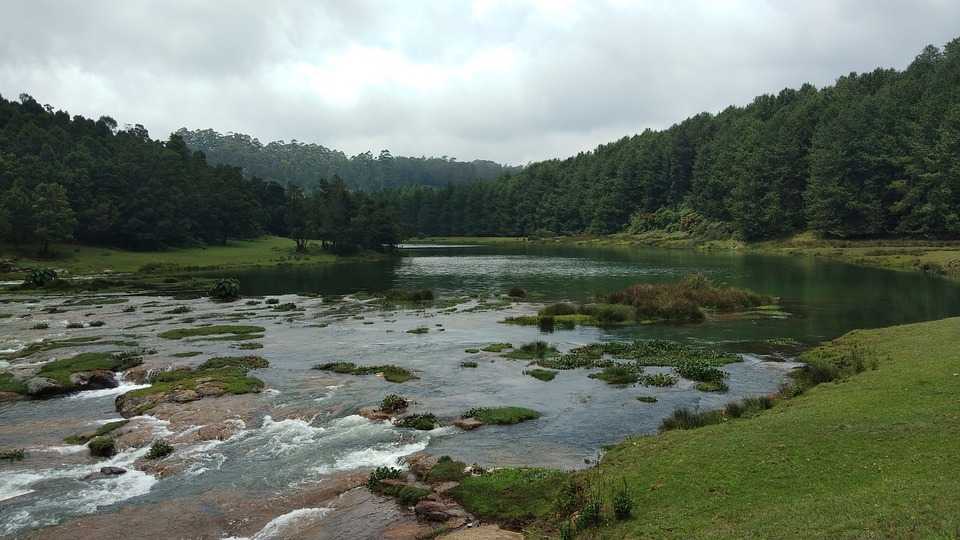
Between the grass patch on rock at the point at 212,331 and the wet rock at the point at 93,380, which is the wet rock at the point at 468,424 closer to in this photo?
the wet rock at the point at 93,380

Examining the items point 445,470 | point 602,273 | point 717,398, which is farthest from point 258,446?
point 602,273

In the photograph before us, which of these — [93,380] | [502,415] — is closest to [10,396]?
[93,380]

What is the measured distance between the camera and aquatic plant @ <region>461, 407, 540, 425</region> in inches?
1105

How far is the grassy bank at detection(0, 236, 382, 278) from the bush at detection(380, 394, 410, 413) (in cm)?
8468

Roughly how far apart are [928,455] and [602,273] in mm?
85422

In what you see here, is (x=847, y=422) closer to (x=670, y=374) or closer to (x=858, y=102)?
(x=670, y=374)

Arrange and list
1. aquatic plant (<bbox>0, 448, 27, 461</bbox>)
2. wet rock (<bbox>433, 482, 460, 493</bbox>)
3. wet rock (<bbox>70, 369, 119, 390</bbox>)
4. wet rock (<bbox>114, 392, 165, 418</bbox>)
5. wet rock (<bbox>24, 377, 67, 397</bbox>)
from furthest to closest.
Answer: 1. wet rock (<bbox>70, 369, 119, 390</bbox>)
2. wet rock (<bbox>24, 377, 67, 397</bbox>)
3. wet rock (<bbox>114, 392, 165, 418</bbox>)
4. aquatic plant (<bbox>0, 448, 27, 461</bbox>)
5. wet rock (<bbox>433, 482, 460, 493</bbox>)

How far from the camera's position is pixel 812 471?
1695cm

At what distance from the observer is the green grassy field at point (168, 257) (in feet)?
333

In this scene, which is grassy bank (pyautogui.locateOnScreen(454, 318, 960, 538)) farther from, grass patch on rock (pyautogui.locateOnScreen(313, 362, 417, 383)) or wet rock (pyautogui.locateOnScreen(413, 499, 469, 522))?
grass patch on rock (pyautogui.locateOnScreen(313, 362, 417, 383))

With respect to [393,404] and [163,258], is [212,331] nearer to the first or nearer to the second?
[393,404]

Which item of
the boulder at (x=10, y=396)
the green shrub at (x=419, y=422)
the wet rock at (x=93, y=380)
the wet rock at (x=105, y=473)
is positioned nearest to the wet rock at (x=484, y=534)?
the green shrub at (x=419, y=422)

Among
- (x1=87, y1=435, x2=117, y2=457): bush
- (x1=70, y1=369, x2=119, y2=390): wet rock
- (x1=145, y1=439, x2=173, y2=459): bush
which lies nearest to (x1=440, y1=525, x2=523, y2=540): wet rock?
(x1=145, y1=439, x2=173, y2=459): bush

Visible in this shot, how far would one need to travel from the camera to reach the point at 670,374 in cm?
3578
